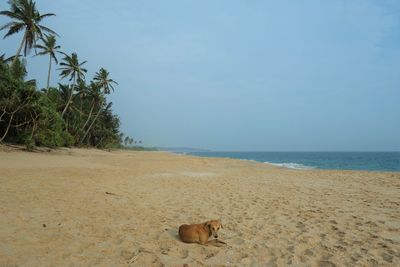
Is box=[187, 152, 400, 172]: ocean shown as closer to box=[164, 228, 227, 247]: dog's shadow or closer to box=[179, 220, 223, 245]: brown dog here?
box=[164, 228, 227, 247]: dog's shadow

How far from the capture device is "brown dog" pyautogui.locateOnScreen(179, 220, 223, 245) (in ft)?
16.6

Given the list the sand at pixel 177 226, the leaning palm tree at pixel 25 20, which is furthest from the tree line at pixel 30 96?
the sand at pixel 177 226

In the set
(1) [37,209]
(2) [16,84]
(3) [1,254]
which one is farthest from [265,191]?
(2) [16,84]

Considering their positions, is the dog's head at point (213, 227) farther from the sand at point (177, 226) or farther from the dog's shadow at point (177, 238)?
the sand at point (177, 226)

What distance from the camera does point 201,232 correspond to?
201 inches

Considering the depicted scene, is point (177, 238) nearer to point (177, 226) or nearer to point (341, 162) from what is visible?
point (177, 226)

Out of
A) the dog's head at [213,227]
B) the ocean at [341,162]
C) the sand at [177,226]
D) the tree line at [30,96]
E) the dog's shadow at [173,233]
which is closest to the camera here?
the sand at [177,226]

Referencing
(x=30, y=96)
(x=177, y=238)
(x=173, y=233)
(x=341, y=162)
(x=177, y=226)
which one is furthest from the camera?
(x=341, y=162)

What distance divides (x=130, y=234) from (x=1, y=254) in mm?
1888

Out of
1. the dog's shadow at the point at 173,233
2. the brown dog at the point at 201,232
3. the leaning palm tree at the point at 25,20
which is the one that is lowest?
the dog's shadow at the point at 173,233

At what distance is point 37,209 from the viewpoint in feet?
22.5

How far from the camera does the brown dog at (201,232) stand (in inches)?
199

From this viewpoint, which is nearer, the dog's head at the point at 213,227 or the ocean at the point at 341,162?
the dog's head at the point at 213,227

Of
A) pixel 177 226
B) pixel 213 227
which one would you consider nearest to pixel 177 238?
pixel 213 227
